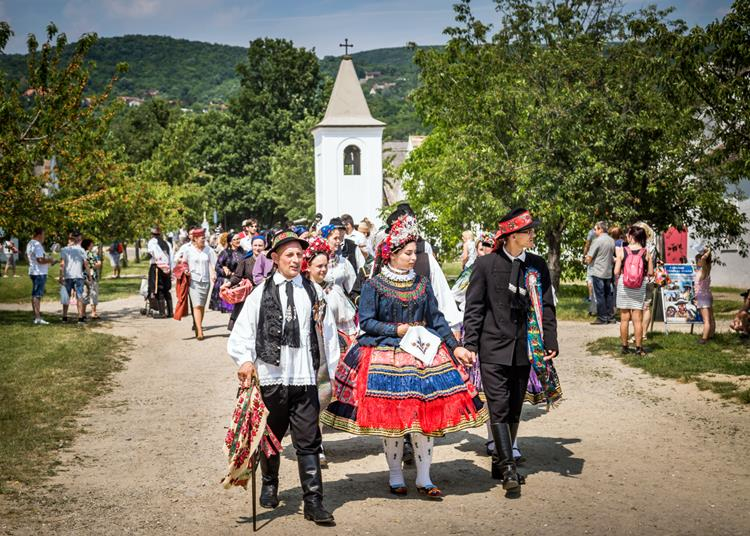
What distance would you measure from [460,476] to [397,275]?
178cm

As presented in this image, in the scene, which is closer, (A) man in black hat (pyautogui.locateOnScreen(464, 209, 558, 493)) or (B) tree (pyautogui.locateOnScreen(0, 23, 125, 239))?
(A) man in black hat (pyautogui.locateOnScreen(464, 209, 558, 493))

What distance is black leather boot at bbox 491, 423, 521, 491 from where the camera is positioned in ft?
→ 23.0

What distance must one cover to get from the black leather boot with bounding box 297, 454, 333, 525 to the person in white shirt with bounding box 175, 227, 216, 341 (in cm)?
1045

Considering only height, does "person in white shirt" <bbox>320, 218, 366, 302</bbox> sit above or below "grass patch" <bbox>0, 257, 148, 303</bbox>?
above

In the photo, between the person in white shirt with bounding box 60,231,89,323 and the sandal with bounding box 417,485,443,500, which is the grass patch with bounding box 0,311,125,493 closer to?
the person in white shirt with bounding box 60,231,89,323

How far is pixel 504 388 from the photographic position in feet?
24.0

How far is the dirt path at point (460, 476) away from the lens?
6426mm

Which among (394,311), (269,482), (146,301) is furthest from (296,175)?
(269,482)

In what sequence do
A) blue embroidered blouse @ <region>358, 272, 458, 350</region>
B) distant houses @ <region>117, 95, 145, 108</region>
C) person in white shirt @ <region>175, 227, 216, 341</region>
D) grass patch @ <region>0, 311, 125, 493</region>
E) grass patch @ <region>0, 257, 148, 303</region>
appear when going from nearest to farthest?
blue embroidered blouse @ <region>358, 272, 458, 350</region>, grass patch @ <region>0, 311, 125, 493</region>, person in white shirt @ <region>175, 227, 216, 341</region>, distant houses @ <region>117, 95, 145, 108</region>, grass patch @ <region>0, 257, 148, 303</region>

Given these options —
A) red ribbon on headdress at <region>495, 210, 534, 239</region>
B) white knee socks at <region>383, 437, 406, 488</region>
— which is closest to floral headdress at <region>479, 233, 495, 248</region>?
red ribbon on headdress at <region>495, 210, 534, 239</region>

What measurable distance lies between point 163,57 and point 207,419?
19555cm

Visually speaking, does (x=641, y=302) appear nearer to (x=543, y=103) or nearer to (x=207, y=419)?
(x=207, y=419)

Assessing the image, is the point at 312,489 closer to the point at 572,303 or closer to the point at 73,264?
the point at 73,264

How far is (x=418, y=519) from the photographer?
21.3ft
